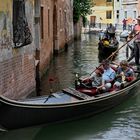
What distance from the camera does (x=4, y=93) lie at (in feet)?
25.1

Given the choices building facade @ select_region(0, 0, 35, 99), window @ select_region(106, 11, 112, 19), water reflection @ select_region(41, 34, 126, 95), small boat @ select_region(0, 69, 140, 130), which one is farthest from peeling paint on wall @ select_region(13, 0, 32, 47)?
window @ select_region(106, 11, 112, 19)

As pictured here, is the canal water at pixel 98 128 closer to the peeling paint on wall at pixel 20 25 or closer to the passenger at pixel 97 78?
the passenger at pixel 97 78

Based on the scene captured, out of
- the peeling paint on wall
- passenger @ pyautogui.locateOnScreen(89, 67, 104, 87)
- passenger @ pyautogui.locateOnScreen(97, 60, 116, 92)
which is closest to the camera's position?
the peeling paint on wall

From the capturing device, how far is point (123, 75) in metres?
9.46

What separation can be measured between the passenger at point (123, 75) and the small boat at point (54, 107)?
151 mm

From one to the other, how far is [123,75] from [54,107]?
8.32 feet

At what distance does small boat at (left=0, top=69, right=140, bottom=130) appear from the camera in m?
6.83

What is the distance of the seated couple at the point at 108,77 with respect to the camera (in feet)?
29.5

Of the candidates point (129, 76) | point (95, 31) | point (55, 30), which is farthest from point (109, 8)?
point (129, 76)

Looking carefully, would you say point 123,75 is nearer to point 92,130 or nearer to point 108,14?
point 92,130

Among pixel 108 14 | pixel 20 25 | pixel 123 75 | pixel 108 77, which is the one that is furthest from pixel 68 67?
pixel 108 14

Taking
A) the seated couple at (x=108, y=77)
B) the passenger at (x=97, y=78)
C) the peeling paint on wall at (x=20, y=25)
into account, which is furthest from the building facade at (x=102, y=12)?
the peeling paint on wall at (x=20, y=25)

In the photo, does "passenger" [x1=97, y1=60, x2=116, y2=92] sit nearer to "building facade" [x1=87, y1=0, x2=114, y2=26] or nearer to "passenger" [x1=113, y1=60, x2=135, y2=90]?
"passenger" [x1=113, y1=60, x2=135, y2=90]

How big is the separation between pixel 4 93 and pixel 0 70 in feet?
1.32
